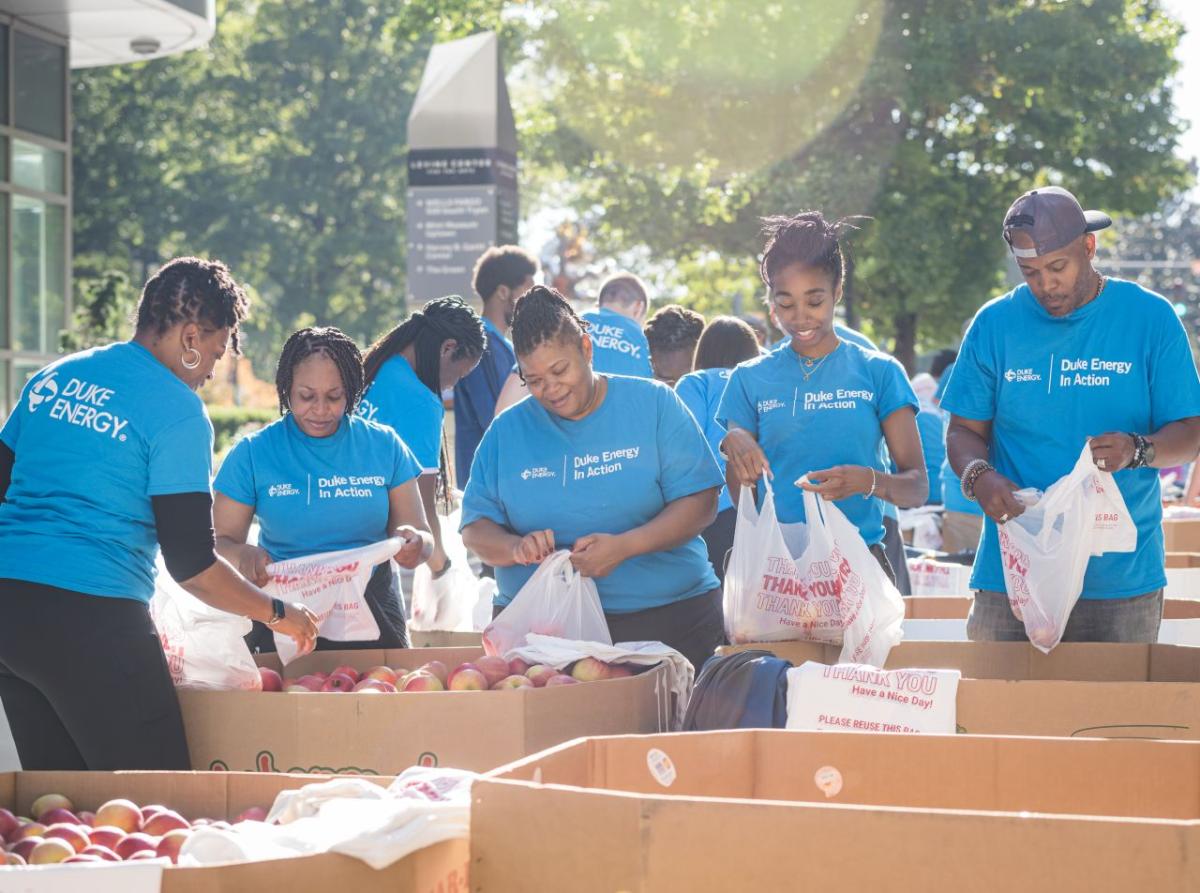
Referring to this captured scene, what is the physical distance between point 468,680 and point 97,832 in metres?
1.28

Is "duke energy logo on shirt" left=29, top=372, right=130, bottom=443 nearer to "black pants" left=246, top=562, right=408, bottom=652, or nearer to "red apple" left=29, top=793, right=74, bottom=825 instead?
"red apple" left=29, top=793, right=74, bottom=825

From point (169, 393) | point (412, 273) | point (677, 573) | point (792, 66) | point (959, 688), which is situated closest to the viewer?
point (959, 688)

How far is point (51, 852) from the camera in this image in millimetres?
2312

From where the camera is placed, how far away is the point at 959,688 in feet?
10.1

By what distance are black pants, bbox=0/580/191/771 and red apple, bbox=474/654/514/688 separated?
71 centimetres

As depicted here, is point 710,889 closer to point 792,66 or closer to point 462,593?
point 462,593

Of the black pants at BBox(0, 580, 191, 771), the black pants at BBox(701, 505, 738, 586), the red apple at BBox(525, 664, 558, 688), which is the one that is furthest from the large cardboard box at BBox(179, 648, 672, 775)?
the black pants at BBox(701, 505, 738, 586)

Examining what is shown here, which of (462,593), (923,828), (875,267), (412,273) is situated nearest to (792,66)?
(875,267)

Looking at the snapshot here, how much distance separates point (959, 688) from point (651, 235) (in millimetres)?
19345

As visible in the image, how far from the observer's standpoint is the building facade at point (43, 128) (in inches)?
574

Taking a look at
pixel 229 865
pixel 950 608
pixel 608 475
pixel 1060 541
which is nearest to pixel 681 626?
pixel 608 475

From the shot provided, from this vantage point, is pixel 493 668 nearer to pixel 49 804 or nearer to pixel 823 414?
pixel 823 414

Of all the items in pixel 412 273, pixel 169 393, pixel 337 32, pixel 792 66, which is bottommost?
pixel 169 393

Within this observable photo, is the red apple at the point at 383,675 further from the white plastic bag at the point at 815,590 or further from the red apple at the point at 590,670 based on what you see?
the white plastic bag at the point at 815,590
